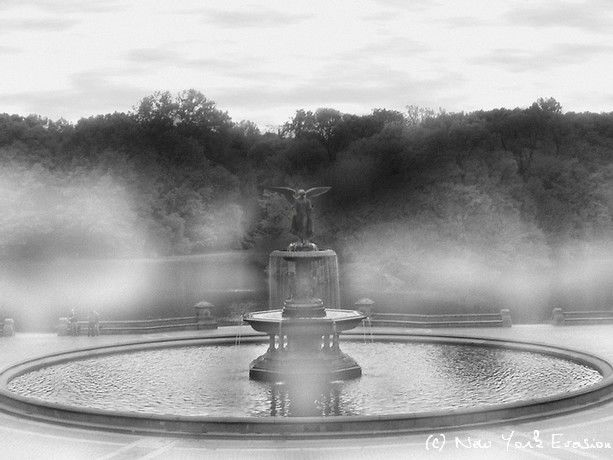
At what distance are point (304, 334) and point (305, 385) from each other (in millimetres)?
2288

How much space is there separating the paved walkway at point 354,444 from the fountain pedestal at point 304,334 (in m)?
9.22

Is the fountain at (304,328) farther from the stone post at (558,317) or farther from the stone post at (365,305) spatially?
the stone post at (558,317)

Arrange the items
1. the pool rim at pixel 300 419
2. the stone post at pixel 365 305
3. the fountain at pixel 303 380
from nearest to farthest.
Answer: the pool rim at pixel 300 419, the fountain at pixel 303 380, the stone post at pixel 365 305

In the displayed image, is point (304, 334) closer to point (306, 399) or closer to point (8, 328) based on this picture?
point (306, 399)

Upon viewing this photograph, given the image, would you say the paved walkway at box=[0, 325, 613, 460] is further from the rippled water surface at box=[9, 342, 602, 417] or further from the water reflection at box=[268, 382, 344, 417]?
the water reflection at box=[268, 382, 344, 417]

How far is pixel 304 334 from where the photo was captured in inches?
1282

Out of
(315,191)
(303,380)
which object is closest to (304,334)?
(303,380)

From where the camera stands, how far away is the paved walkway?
21.1 metres

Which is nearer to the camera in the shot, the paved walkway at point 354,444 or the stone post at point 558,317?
the paved walkway at point 354,444

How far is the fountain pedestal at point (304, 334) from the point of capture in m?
32.0

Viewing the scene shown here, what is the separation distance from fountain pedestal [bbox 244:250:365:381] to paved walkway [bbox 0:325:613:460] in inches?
363

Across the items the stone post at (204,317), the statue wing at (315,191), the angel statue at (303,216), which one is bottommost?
the stone post at (204,317)

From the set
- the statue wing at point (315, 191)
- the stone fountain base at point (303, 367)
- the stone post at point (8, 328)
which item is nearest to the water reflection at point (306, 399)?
the stone fountain base at point (303, 367)

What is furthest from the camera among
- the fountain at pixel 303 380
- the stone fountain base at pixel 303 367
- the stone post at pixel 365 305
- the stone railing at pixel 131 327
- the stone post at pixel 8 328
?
the stone post at pixel 365 305
